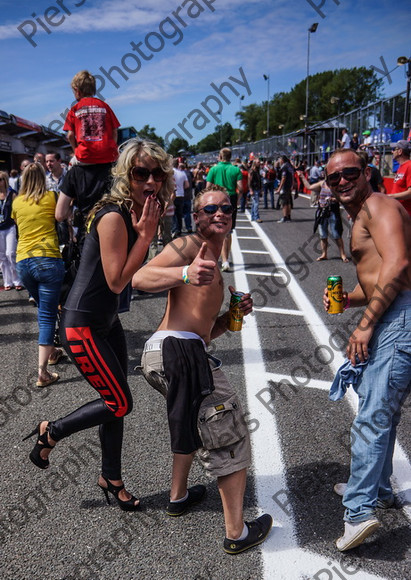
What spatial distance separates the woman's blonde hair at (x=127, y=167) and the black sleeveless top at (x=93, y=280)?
0.06 meters

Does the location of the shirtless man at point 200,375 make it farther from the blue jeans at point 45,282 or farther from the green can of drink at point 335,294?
the blue jeans at point 45,282

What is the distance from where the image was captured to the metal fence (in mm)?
16219

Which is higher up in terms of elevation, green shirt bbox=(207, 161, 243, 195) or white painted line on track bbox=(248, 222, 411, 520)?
green shirt bbox=(207, 161, 243, 195)

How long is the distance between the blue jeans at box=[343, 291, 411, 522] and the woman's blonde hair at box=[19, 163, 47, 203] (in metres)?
3.67

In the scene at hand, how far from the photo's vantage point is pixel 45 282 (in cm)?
457

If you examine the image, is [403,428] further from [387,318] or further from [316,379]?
[387,318]

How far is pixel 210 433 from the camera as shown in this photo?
240 cm

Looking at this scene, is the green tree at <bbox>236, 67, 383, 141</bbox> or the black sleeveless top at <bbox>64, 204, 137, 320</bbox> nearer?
the black sleeveless top at <bbox>64, 204, 137, 320</bbox>

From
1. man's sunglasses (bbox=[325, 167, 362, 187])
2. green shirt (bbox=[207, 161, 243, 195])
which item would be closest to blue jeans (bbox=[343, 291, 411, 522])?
man's sunglasses (bbox=[325, 167, 362, 187])

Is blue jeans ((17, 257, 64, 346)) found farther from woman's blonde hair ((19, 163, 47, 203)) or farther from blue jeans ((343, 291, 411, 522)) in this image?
blue jeans ((343, 291, 411, 522))

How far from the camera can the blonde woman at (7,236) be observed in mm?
7645

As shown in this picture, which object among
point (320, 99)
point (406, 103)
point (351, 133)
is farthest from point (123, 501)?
point (320, 99)

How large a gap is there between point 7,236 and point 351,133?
733 inches

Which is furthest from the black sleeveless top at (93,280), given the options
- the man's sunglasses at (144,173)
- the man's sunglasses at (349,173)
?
the man's sunglasses at (349,173)
